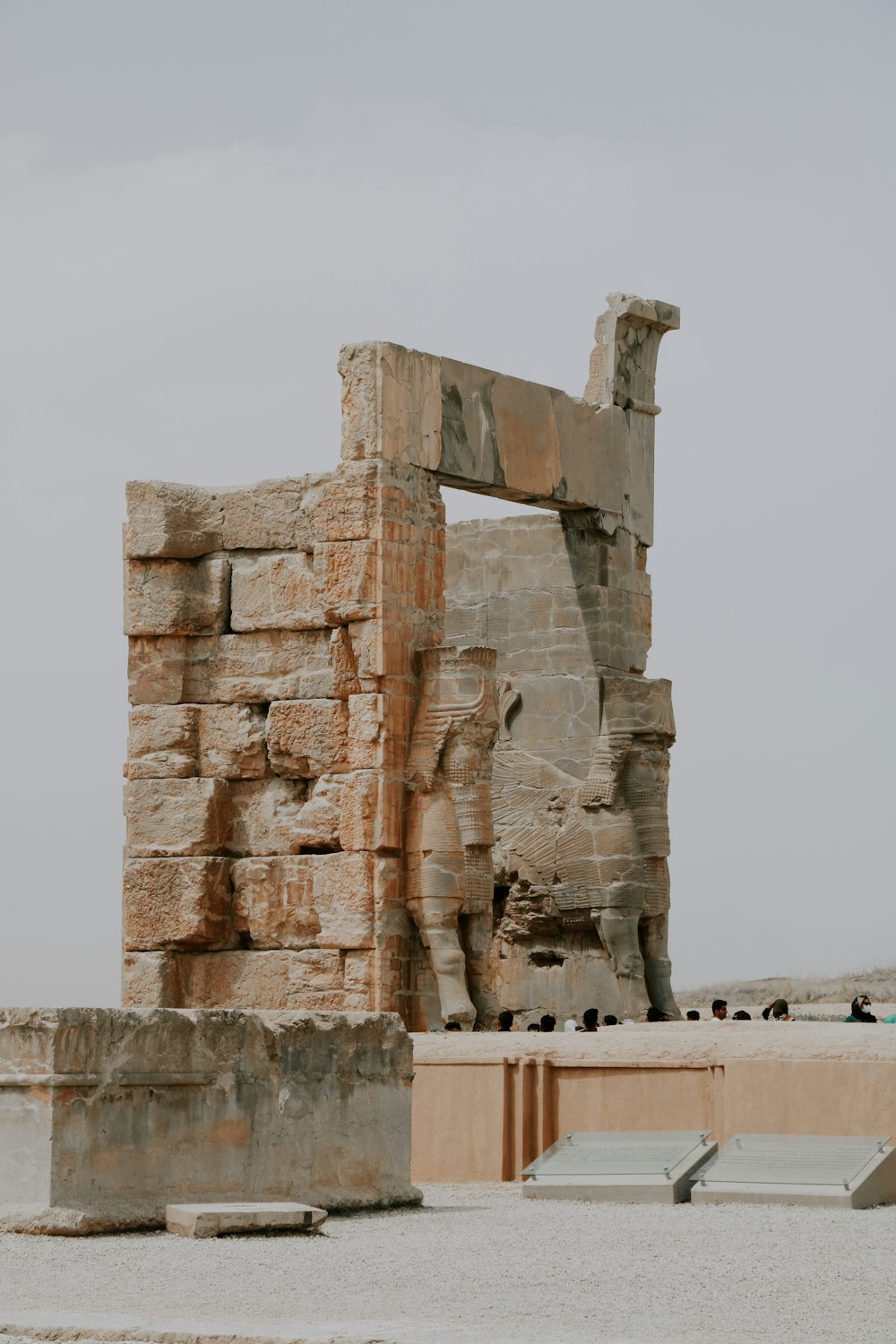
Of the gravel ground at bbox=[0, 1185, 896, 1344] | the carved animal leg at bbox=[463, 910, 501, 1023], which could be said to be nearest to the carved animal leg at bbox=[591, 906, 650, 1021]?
the carved animal leg at bbox=[463, 910, 501, 1023]

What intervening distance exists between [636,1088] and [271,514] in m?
6.98

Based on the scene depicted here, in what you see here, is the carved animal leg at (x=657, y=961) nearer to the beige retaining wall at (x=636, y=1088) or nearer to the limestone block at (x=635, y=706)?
the limestone block at (x=635, y=706)

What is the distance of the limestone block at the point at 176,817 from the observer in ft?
54.4

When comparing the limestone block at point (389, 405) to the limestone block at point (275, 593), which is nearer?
the limestone block at point (389, 405)

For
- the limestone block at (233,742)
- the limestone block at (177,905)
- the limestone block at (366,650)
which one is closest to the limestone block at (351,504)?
the limestone block at (366,650)

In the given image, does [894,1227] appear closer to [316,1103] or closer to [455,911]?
[316,1103]

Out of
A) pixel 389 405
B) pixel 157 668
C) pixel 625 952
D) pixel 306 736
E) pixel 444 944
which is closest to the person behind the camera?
pixel 444 944

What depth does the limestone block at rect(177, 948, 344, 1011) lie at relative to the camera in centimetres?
1587

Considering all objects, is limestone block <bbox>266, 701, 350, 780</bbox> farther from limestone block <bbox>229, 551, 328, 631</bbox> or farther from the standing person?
the standing person

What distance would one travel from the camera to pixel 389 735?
624 inches

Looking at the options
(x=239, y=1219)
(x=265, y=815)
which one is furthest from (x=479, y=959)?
(x=239, y=1219)

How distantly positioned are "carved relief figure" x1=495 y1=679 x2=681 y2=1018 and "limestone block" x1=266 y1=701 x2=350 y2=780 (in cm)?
263

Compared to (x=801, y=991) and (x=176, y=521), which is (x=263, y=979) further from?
(x=801, y=991)

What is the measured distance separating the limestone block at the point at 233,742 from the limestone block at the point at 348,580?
1045mm
